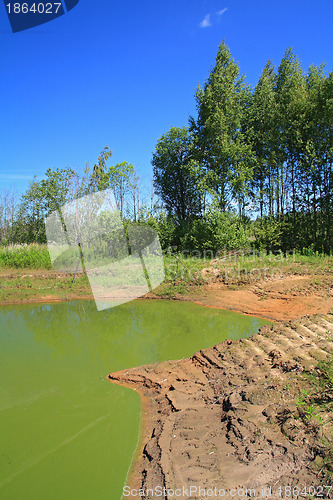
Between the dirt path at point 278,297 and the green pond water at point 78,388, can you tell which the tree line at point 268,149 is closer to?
the dirt path at point 278,297

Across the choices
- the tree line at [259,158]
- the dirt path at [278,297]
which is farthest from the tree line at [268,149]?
the dirt path at [278,297]

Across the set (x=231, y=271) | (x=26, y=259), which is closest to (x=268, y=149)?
(x=231, y=271)

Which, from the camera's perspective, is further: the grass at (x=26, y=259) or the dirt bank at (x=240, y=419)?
the grass at (x=26, y=259)

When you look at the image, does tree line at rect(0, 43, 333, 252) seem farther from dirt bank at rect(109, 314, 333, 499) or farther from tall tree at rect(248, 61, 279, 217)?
dirt bank at rect(109, 314, 333, 499)

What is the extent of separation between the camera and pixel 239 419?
3008mm

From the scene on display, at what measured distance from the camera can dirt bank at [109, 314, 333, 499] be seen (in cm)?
237

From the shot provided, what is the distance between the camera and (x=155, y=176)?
18.0 metres

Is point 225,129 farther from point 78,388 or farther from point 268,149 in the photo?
point 78,388

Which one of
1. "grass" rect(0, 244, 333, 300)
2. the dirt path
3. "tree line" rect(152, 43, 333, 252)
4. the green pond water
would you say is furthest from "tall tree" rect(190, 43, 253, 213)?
the green pond water

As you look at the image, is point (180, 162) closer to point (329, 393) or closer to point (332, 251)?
point (332, 251)

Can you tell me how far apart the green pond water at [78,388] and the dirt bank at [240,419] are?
12.4 inches

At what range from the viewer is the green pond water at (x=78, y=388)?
112 inches

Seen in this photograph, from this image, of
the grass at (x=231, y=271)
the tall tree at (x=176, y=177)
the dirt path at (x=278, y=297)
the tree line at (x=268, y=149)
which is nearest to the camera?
the dirt path at (x=278, y=297)

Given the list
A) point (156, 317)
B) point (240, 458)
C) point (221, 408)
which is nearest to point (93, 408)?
point (221, 408)
